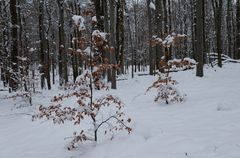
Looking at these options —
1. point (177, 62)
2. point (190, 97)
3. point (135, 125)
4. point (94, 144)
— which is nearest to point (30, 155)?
point (94, 144)

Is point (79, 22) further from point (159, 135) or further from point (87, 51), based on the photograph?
point (159, 135)

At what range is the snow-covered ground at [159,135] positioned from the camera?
5.19m

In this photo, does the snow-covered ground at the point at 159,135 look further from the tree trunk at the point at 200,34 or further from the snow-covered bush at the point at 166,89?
the tree trunk at the point at 200,34

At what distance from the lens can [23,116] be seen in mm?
10984

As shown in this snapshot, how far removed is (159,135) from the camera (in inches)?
237

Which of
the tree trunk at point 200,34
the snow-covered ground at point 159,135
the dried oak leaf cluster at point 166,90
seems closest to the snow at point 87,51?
the snow-covered ground at point 159,135

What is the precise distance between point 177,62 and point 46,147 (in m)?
4.02

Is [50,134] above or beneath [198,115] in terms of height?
beneath

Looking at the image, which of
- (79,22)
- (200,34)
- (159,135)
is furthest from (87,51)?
(200,34)

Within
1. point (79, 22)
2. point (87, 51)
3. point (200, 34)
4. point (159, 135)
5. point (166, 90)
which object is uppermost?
point (200, 34)

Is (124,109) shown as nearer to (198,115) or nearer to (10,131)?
(198,115)

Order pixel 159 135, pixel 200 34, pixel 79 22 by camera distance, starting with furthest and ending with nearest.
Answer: pixel 200 34 → pixel 79 22 → pixel 159 135

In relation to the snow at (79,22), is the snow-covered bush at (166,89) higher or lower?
lower

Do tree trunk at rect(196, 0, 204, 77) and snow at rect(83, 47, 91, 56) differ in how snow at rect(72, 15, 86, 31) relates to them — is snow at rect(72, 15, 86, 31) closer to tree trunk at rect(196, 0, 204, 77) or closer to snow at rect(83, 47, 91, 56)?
snow at rect(83, 47, 91, 56)
